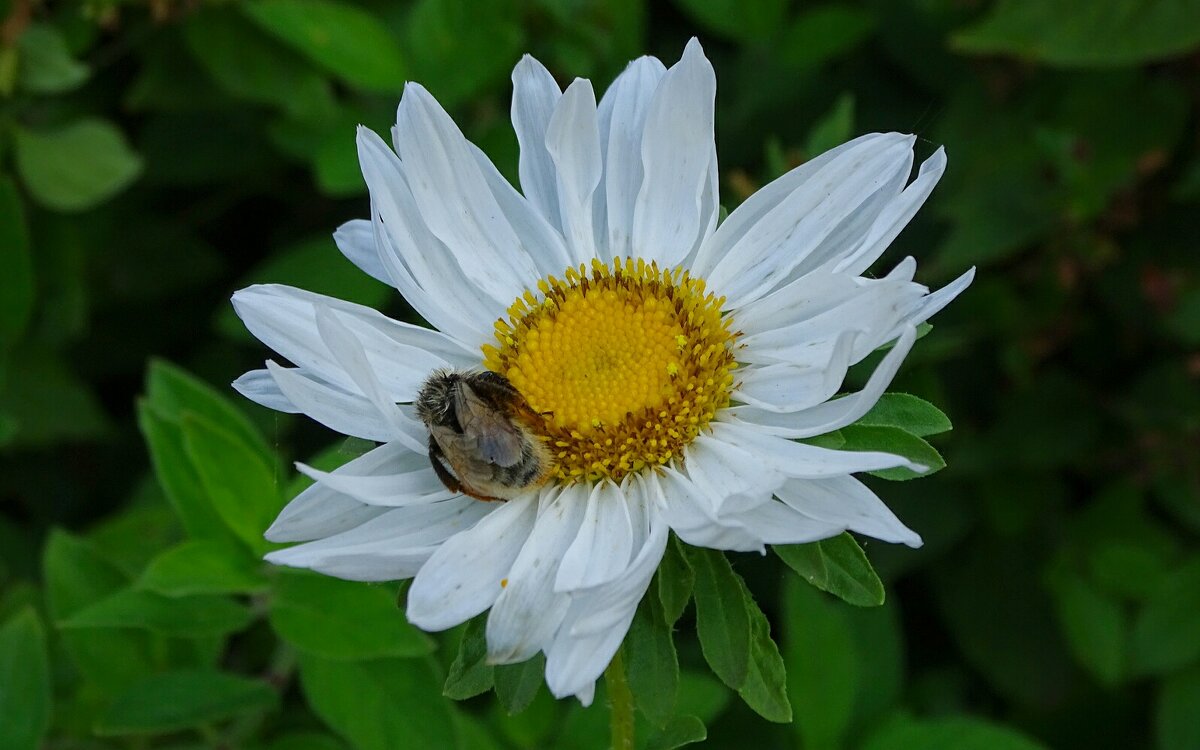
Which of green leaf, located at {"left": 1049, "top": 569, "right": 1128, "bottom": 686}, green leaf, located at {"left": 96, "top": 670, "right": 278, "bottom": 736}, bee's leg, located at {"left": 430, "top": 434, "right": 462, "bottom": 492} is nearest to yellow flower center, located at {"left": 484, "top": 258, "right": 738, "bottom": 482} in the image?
bee's leg, located at {"left": 430, "top": 434, "right": 462, "bottom": 492}

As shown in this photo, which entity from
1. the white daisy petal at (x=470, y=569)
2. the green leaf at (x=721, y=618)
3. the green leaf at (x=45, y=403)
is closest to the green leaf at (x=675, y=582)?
the green leaf at (x=721, y=618)

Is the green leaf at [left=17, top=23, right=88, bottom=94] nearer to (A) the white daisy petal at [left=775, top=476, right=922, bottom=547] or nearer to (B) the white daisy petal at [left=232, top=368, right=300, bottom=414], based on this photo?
(B) the white daisy petal at [left=232, top=368, right=300, bottom=414]

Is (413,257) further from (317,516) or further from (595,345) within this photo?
(317,516)

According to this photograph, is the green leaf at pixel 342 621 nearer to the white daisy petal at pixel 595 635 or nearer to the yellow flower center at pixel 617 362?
the yellow flower center at pixel 617 362

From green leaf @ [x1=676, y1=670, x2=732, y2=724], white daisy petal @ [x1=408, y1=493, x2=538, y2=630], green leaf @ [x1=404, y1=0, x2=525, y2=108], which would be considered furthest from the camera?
green leaf @ [x1=404, y1=0, x2=525, y2=108]

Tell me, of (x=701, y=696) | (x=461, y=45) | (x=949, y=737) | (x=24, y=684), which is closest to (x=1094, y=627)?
(x=949, y=737)

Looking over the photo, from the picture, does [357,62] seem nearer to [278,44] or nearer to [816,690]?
[278,44]
